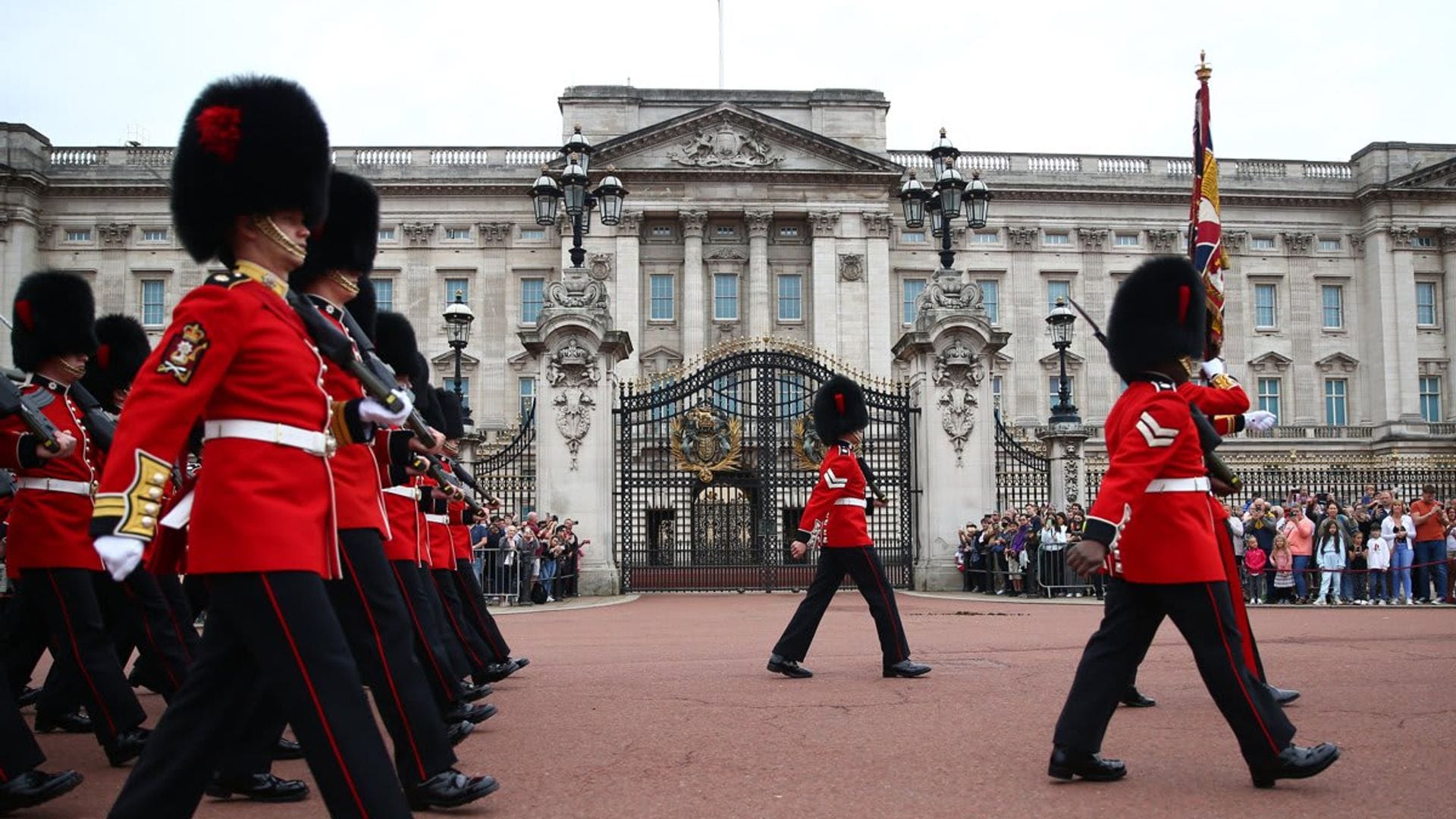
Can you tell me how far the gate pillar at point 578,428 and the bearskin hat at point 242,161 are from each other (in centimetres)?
1363

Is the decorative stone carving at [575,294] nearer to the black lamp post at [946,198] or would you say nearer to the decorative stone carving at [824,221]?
the black lamp post at [946,198]

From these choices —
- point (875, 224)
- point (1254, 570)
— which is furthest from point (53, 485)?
point (875, 224)

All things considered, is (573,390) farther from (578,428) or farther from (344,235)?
(344,235)

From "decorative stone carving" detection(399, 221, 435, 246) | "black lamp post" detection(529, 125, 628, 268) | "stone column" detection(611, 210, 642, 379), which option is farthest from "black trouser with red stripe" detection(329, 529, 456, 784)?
"decorative stone carving" detection(399, 221, 435, 246)

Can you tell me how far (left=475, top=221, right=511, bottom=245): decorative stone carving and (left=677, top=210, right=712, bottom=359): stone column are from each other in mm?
6761

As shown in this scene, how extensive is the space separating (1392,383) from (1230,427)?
49.5 metres

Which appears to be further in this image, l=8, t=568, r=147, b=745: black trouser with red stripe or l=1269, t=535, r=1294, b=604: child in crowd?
l=1269, t=535, r=1294, b=604: child in crowd

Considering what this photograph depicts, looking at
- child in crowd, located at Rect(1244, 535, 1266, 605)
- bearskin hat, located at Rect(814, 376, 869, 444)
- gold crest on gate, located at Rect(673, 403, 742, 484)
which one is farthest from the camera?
gold crest on gate, located at Rect(673, 403, 742, 484)

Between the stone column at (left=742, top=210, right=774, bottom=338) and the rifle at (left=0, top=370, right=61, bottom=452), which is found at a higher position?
the stone column at (left=742, top=210, right=774, bottom=338)

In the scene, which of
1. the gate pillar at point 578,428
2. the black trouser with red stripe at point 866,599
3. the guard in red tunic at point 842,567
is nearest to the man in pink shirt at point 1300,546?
the gate pillar at point 578,428

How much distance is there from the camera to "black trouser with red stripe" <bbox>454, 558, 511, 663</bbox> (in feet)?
27.2

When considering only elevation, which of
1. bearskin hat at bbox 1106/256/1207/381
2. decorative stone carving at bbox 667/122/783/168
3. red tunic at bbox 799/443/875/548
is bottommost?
red tunic at bbox 799/443/875/548

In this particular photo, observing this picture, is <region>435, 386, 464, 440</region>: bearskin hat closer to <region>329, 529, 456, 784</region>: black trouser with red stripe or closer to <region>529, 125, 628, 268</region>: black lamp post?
<region>329, 529, 456, 784</region>: black trouser with red stripe

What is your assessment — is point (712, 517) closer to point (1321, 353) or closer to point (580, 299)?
point (580, 299)
